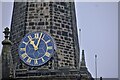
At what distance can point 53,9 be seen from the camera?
25.0 meters

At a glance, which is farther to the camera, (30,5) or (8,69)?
(30,5)

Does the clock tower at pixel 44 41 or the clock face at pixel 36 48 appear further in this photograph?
the clock face at pixel 36 48

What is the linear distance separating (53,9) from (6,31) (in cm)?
304

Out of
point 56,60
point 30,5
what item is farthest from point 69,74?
point 30,5

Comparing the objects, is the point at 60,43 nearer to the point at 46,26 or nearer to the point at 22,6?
the point at 46,26

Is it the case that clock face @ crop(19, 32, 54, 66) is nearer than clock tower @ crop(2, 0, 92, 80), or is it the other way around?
clock tower @ crop(2, 0, 92, 80)

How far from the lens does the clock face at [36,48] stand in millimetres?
23844

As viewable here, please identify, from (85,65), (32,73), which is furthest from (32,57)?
(85,65)

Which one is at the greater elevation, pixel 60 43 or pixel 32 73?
pixel 60 43

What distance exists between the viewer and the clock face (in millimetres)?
23844

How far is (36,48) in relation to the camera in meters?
24.0

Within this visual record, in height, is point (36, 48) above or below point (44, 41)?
below

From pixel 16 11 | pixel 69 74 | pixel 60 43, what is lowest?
pixel 69 74

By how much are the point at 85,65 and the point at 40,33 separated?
2.79 meters
